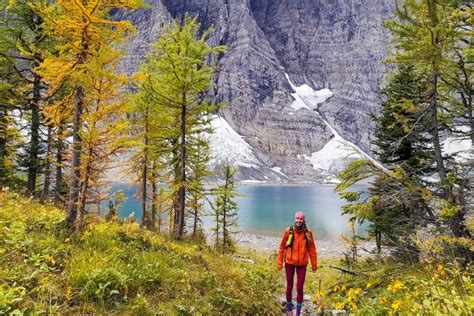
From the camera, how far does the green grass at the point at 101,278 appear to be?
195 inches

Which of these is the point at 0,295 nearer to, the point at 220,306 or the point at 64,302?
the point at 64,302

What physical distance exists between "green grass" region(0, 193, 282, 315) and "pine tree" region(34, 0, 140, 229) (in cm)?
126

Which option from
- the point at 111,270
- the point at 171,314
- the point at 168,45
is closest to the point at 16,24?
the point at 168,45

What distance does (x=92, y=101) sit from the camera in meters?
9.63

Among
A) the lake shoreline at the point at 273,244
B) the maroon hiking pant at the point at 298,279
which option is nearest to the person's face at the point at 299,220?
the maroon hiking pant at the point at 298,279

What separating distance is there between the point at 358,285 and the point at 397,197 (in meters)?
2.59

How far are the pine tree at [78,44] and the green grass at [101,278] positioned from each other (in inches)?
49.7

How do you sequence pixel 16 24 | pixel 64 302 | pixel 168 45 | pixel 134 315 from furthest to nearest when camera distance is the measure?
pixel 16 24 → pixel 168 45 → pixel 134 315 → pixel 64 302

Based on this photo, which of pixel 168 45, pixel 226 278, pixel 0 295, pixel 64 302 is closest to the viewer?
pixel 0 295

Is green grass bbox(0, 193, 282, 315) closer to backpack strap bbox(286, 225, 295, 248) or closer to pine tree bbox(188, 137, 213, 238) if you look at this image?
backpack strap bbox(286, 225, 295, 248)

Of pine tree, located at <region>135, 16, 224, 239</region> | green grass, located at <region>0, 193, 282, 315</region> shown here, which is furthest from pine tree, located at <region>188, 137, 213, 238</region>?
green grass, located at <region>0, 193, 282, 315</region>

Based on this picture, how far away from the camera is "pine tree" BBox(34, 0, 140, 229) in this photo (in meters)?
7.91

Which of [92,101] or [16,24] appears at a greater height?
[16,24]

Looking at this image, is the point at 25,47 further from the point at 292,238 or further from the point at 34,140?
the point at 292,238
